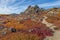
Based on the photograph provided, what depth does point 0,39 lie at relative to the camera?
1071 inches

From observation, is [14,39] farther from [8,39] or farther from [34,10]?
[34,10]

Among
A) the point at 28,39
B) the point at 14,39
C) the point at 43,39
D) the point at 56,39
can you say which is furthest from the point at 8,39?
the point at 56,39

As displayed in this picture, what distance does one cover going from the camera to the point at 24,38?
25984 millimetres

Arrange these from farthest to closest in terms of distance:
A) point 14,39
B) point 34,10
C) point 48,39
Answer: point 34,10 → point 48,39 → point 14,39

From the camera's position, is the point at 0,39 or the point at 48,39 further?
the point at 48,39

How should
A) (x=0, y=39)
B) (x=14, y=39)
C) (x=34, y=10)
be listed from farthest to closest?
(x=34, y=10), (x=0, y=39), (x=14, y=39)

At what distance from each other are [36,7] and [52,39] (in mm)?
107221

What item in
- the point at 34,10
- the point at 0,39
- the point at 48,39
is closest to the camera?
the point at 0,39

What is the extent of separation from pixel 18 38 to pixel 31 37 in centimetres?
207

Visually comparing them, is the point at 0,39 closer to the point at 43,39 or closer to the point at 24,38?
the point at 24,38

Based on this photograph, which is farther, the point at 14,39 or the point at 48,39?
the point at 48,39

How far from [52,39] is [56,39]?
786mm

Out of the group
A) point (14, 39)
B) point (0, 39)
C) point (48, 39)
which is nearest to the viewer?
point (14, 39)

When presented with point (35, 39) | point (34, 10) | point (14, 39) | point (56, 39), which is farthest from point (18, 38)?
point (34, 10)
